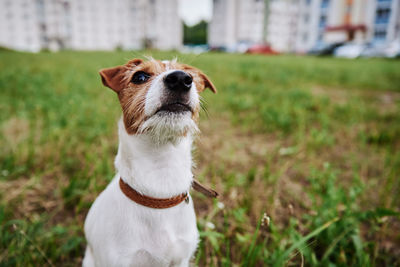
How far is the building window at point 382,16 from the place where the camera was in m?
47.3

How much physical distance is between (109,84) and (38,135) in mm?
2397

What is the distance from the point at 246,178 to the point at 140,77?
1.67m

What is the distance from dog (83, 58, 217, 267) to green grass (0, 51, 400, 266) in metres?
0.43

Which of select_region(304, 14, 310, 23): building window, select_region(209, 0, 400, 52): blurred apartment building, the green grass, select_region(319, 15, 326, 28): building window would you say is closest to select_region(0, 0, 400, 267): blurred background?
the green grass

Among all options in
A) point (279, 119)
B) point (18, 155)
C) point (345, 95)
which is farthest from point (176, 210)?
point (345, 95)

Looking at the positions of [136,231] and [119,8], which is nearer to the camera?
[136,231]

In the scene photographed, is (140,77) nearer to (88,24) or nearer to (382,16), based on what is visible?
(382,16)

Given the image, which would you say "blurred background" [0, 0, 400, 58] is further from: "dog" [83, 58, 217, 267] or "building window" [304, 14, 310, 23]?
"dog" [83, 58, 217, 267]

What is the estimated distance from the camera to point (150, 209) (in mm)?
1355

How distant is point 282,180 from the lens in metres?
2.87

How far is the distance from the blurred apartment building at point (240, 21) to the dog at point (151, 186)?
7136 cm

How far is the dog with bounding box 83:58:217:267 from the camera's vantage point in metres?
1.31

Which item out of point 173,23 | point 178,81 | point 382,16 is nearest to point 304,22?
point 382,16

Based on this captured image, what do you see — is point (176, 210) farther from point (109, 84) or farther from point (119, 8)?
point (119, 8)
